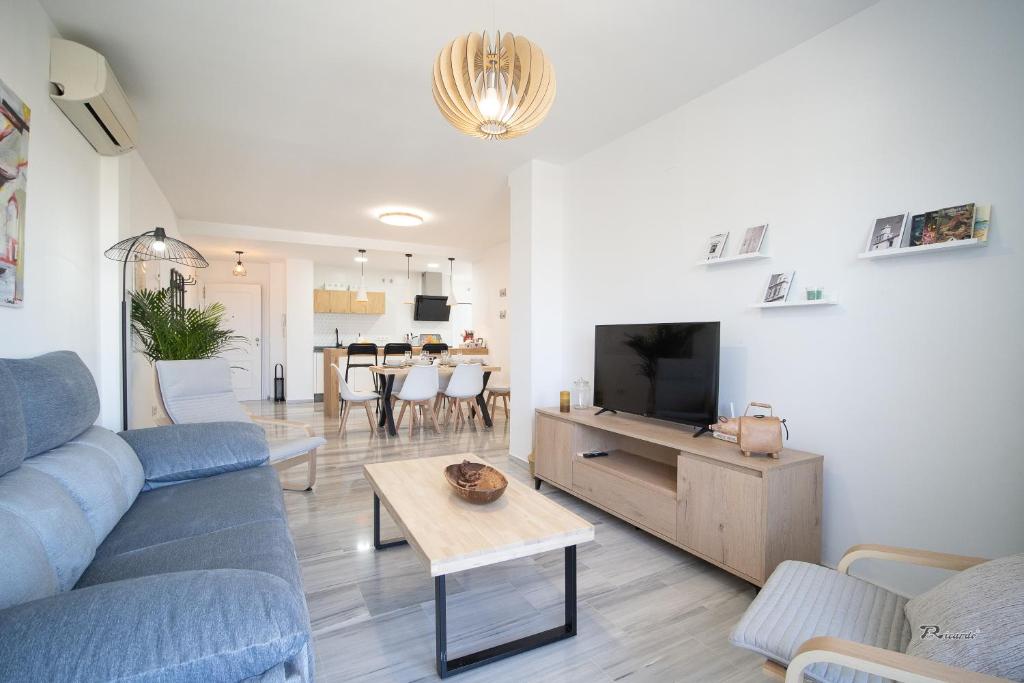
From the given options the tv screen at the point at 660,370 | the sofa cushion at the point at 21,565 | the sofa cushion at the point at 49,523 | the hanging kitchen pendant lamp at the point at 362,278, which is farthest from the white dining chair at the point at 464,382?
→ the sofa cushion at the point at 21,565

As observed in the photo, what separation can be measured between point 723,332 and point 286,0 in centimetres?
280

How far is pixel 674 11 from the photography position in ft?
7.18

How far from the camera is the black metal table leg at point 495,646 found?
5.17ft

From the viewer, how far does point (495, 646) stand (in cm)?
175

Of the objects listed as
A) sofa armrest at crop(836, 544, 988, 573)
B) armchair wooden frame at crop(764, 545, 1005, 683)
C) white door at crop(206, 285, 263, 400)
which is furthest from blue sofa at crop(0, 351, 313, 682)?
white door at crop(206, 285, 263, 400)

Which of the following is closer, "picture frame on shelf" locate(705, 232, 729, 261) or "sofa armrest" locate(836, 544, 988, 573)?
"sofa armrest" locate(836, 544, 988, 573)

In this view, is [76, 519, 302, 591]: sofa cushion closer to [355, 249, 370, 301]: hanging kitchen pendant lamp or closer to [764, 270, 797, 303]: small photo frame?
[764, 270, 797, 303]: small photo frame

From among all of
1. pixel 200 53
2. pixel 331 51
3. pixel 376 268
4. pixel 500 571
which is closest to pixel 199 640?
pixel 500 571

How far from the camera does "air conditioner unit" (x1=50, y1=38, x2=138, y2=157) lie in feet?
7.32

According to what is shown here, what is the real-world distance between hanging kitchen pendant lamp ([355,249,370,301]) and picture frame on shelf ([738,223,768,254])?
5.92 m

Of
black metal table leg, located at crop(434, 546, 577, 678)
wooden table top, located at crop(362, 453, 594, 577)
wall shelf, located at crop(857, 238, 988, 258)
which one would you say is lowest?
black metal table leg, located at crop(434, 546, 577, 678)

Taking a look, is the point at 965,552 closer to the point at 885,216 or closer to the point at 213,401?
the point at 885,216

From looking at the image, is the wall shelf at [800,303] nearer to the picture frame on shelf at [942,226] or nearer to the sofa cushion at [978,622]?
the picture frame on shelf at [942,226]

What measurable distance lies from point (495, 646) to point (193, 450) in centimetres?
166
